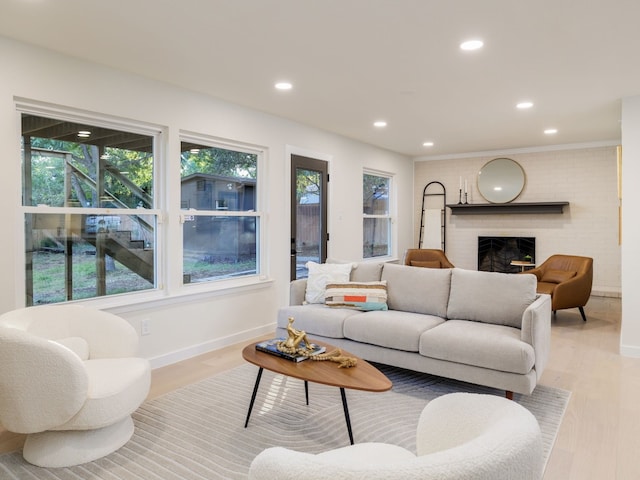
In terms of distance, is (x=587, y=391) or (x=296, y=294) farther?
(x=296, y=294)

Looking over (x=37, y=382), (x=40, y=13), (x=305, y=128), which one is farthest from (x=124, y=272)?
(x=305, y=128)

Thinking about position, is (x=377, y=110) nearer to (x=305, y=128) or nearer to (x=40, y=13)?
(x=305, y=128)

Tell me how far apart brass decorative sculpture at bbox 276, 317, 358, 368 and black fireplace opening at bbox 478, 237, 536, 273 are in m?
5.62

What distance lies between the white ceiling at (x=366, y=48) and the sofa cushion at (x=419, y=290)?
63.7 inches

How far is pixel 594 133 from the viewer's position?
19.7ft

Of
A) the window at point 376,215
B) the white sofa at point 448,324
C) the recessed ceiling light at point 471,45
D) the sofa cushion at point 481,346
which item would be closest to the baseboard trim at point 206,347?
the white sofa at point 448,324

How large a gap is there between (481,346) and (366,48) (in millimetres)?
2129

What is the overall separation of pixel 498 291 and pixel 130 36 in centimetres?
312

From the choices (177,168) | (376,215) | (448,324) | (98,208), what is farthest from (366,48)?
(376,215)

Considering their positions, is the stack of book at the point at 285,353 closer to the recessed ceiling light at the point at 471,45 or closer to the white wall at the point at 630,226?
the recessed ceiling light at the point at 471,45

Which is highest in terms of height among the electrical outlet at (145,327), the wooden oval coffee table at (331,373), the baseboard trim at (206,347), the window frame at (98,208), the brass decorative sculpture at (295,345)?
the window frame at (98,208)

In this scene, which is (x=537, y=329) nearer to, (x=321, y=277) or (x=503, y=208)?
(x=321, y=277)

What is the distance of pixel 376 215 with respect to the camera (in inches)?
282

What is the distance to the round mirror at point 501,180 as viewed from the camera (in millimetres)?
7344
